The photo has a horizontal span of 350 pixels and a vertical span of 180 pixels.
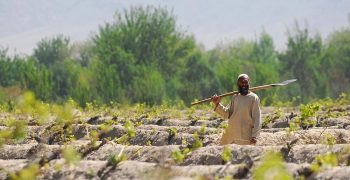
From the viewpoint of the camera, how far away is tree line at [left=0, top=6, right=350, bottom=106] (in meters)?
42.2

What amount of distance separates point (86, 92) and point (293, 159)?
34.0 meters

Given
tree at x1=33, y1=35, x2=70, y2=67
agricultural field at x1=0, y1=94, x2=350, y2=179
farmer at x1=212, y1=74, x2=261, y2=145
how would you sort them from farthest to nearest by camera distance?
tree at x1=33, y1=35, x2=70, y2=67, farmer at x1=212, y1=74, x2=261, y2=145, agricultural field at x1=0, y1=94, x2=350, y2=179

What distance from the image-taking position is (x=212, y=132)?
12469 mm

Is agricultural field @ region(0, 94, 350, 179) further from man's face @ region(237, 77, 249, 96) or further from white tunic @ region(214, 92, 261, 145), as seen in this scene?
man's face @ region(237, 77, 249, 96)

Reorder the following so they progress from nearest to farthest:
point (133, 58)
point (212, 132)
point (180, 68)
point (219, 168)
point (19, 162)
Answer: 1. point (219, 168)
2. point (19, 162)
3. point (212, 132)
4. point (133, 58)
5. point (180, 68)

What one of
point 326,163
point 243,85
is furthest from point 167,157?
point 243,85

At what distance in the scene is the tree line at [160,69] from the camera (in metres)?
42.2

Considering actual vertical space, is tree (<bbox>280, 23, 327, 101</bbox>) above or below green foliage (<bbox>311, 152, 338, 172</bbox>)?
above

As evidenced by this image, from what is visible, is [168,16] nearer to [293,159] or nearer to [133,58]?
[133,58]

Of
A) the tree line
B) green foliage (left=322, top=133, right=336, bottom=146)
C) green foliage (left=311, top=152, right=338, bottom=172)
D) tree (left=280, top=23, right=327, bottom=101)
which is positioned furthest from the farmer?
tree (left=280, top=23, right=327, bottom=101)

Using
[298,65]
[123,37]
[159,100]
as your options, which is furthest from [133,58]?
[298,65]

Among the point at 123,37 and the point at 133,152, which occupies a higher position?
the point at 123,37

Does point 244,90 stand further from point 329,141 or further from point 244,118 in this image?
point 329,141

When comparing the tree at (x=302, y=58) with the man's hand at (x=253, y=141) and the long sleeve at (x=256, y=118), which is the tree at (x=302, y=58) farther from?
the man's hand at (x=253, y=141)
